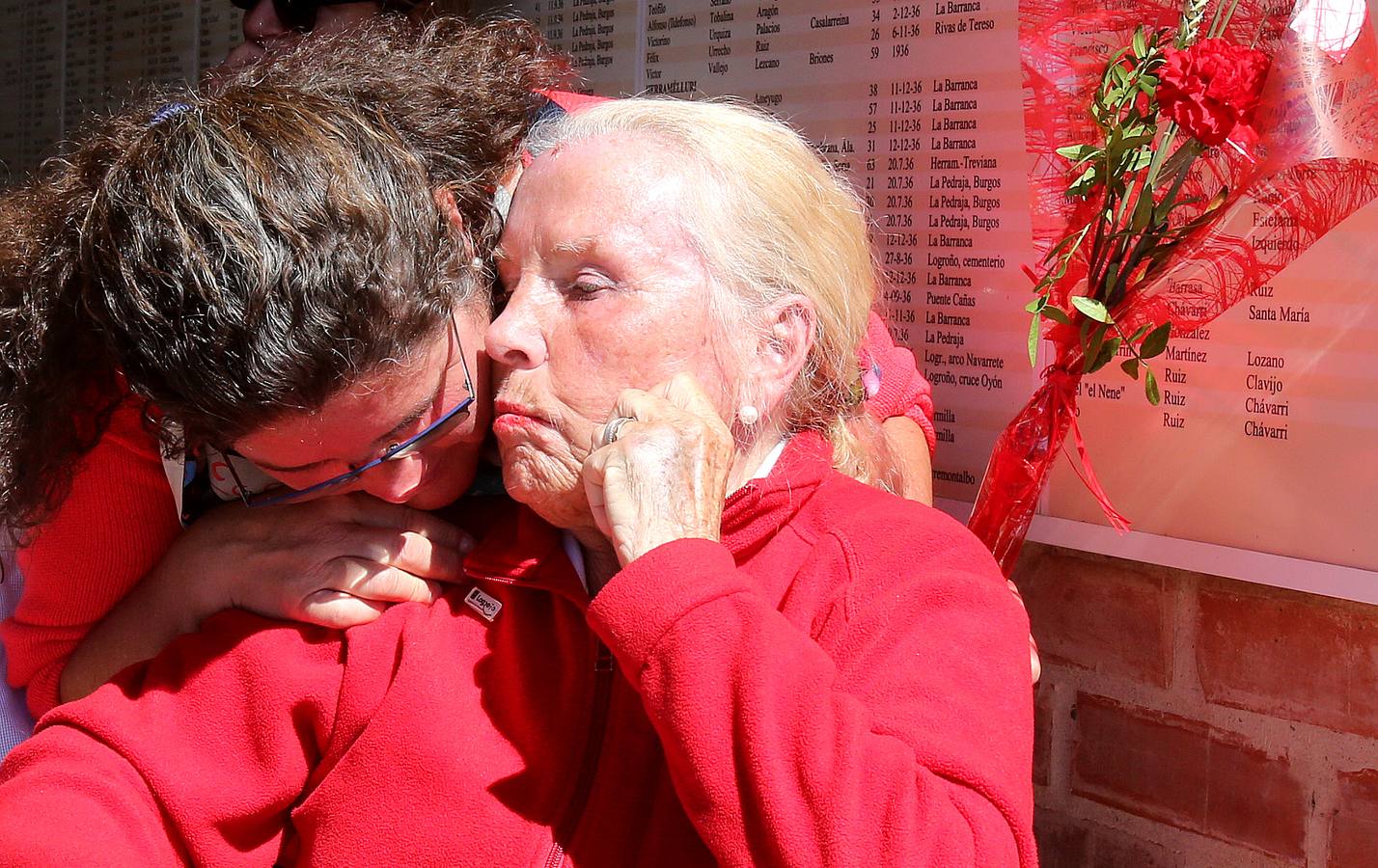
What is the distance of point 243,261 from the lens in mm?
1171

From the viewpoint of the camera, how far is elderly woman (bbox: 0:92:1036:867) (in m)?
1.30

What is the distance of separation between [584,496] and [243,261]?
50cm

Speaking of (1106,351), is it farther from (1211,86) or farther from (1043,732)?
(1043,732)

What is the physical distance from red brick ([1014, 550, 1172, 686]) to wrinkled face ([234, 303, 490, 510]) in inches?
44.5

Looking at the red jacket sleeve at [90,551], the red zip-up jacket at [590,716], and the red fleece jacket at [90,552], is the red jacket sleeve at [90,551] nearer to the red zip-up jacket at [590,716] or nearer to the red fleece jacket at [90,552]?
the red fleece jacket at [90,552]

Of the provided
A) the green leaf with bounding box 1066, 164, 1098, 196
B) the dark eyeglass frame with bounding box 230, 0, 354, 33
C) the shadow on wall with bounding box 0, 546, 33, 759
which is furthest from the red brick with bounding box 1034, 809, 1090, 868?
the dark eyeglass frame with bounding box 230, 0, 354, 33

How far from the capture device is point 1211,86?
54.5 inches

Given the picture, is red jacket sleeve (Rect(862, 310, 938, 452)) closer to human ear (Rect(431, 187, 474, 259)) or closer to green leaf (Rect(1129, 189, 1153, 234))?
green leaf (Rect(1129, 189, 1153, 234))

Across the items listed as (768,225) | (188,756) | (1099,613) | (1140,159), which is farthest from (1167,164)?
(188,756)

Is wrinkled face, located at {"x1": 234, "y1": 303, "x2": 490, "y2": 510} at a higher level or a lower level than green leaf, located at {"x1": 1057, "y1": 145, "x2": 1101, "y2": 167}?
lower

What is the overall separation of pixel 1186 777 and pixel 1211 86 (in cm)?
119

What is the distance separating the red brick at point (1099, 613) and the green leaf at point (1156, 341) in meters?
0.58

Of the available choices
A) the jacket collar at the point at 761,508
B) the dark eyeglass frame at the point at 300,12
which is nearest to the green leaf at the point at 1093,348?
the jacket collar at the point at 761,508

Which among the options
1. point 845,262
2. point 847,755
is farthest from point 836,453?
point 847,755
